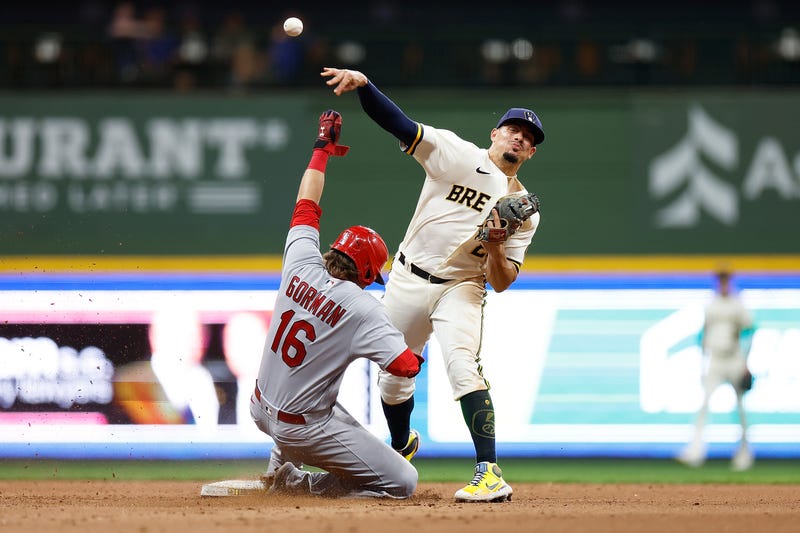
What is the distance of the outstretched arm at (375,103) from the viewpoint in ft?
18.7

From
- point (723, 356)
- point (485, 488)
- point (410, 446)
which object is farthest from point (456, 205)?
point (723, 356)

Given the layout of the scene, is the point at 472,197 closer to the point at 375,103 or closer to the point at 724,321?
the point at 375,103

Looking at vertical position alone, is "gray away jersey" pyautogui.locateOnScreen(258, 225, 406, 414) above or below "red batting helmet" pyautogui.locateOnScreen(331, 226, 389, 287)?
below

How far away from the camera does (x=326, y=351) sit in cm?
553

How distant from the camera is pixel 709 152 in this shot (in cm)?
1118

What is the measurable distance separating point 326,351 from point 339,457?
0.62 m

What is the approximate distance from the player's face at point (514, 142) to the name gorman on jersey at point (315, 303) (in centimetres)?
140

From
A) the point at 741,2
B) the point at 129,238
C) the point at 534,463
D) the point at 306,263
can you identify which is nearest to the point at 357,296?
the point at 306,263

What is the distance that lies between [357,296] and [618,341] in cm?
477

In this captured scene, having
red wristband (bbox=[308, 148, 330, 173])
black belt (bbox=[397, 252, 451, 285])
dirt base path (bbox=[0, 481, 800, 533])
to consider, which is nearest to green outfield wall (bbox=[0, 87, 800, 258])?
dirt base path (bbox=[0, 481, 800, 533])

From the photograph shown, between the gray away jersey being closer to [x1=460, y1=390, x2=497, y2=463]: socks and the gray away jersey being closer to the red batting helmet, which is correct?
the red batting helmet

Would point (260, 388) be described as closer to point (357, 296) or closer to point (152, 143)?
point (357, 296)

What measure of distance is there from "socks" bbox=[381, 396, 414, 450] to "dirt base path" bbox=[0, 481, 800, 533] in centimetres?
33

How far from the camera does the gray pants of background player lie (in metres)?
5.71
